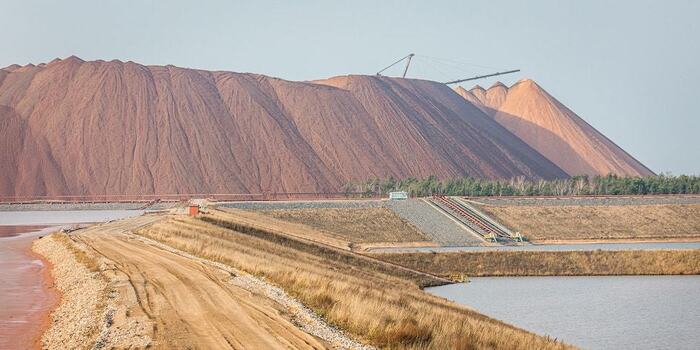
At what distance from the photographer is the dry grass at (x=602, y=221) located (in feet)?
269

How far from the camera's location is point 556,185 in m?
124

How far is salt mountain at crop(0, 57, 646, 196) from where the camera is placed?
14212 cm

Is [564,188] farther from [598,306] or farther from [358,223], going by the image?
[598,306]

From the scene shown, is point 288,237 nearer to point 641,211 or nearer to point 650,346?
point 650,346

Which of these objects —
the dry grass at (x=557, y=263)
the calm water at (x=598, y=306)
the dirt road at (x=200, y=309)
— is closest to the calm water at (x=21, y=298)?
the dirt road at (x=200, y=309)

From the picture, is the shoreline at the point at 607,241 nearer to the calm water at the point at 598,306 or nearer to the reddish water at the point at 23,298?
the calm water at the point at 598,306

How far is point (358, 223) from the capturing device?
8056cm

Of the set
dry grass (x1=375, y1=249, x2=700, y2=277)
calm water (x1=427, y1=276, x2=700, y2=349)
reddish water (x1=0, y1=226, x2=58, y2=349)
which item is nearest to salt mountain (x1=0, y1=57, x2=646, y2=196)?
dry grass (x1=375, y1=249, x2=700, y2=277)

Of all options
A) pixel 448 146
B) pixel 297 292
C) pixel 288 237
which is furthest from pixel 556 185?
pixel 297 292

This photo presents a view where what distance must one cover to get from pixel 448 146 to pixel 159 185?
59915 millimetres

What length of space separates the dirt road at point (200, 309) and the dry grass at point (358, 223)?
42944 mm

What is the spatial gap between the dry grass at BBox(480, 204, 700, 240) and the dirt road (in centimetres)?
5594

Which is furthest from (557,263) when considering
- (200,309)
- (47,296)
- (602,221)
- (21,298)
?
(200,309)

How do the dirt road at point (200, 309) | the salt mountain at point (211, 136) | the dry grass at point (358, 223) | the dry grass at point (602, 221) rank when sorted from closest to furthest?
the dirt road at point (200, 309) → the dry grass at point (358, 223) → the dry grass at point (602, 221) → the salt mountain at point (211, 136)
